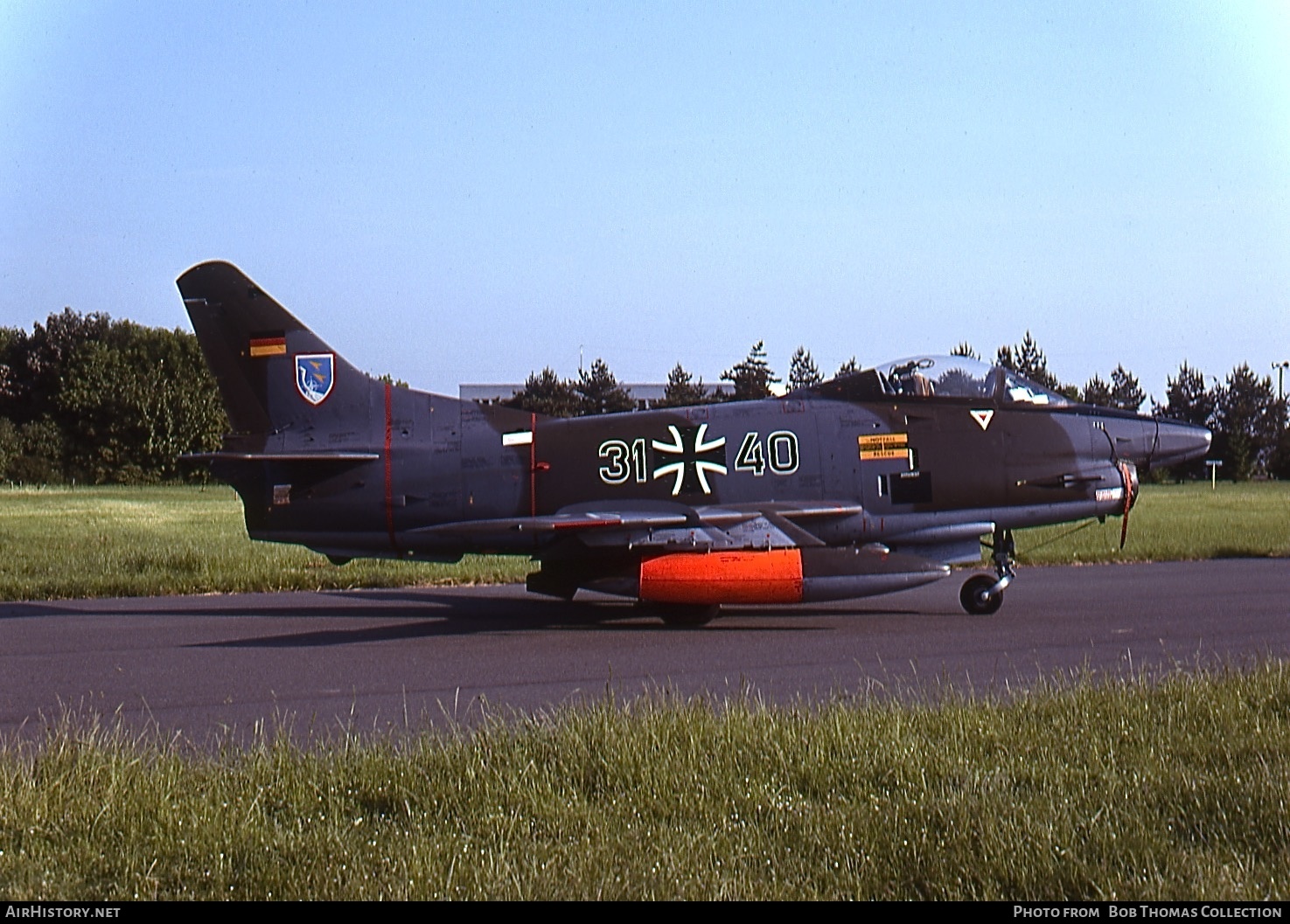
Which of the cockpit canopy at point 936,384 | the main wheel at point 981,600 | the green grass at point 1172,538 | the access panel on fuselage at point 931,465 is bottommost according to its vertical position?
the green grass at point 1172,538

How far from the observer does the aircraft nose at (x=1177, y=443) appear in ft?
46.1

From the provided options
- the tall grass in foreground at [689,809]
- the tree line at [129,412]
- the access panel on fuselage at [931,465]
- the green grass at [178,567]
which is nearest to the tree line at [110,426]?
the tree line at [129,412]

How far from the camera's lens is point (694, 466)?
45.0 feet

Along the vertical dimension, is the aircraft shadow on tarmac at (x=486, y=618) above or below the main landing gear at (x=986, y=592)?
below

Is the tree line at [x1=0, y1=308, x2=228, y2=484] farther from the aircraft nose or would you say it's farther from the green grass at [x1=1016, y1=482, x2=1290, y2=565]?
the aircraft nose

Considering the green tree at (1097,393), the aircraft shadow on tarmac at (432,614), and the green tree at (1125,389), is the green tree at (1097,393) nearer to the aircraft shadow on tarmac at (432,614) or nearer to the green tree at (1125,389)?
the green tree at (1125,389)

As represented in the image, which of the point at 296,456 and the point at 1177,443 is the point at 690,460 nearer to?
the point at 296,456

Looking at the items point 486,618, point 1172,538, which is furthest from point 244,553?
point 1172,538

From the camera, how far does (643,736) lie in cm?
639

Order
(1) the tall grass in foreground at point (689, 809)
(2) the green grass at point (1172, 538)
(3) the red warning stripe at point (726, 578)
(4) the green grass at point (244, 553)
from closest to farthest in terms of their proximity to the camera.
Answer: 1. (1) the tall grass in foreground at point (689, 809)
2. (3) the red warning stripe at point (726, 578)
3. (4) the green grass at point (244, 553)
4. (2) the green grass at point (1172, 538)

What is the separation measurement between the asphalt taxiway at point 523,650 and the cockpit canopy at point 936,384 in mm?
2276

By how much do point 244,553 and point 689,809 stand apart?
17.6m

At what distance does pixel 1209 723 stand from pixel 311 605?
10.8m
